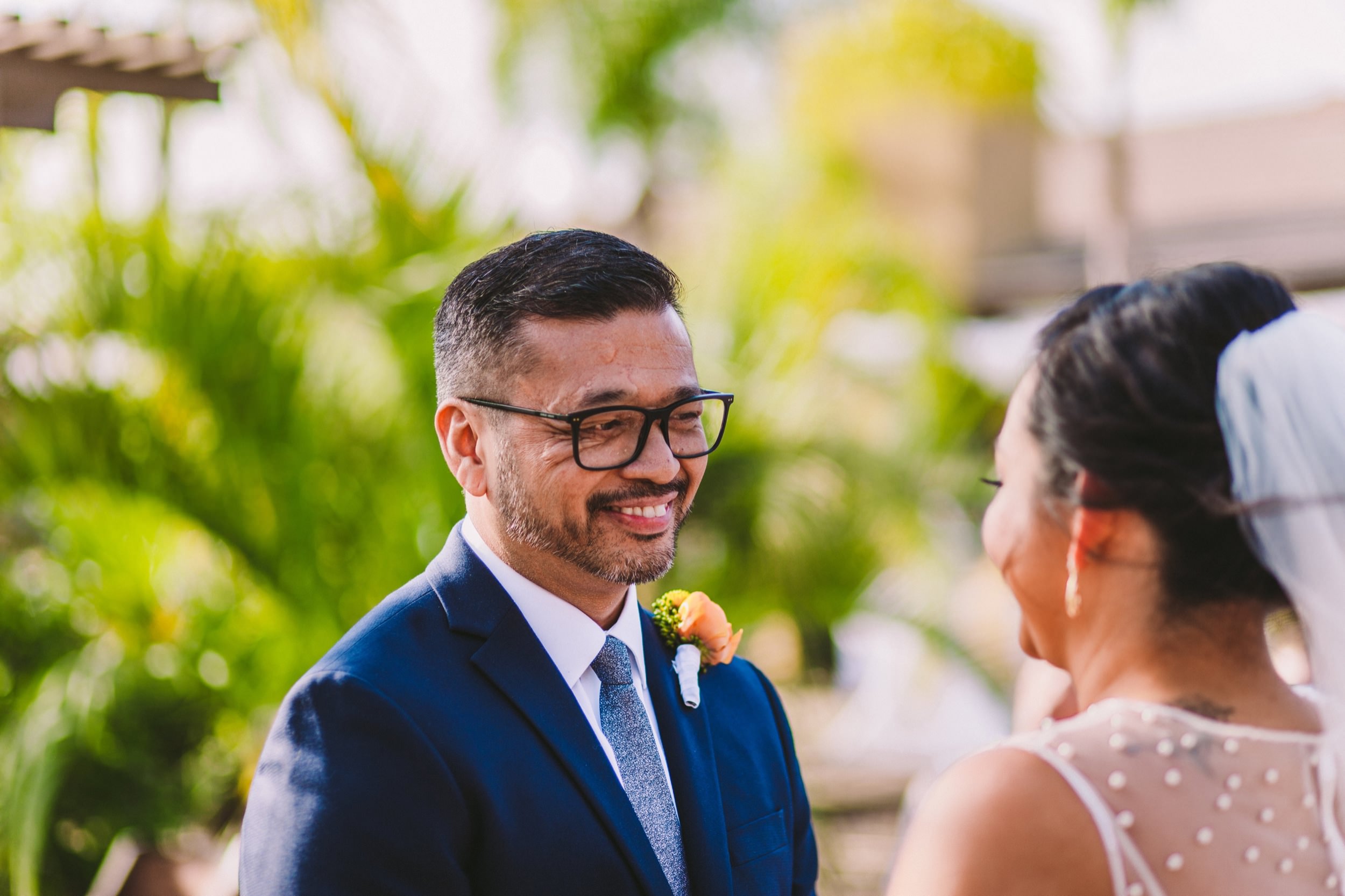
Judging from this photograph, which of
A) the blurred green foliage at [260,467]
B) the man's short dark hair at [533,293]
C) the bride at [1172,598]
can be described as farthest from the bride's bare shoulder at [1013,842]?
the blurred green foliage at [260,467]

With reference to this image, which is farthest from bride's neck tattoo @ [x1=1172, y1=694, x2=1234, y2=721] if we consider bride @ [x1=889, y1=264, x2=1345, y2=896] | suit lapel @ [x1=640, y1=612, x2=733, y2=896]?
suit lapel @ [x1=640, y1=612, x2=733, y2=896]

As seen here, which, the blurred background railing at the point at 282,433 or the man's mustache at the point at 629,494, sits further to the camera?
the blurred background railing at the point at 282,433

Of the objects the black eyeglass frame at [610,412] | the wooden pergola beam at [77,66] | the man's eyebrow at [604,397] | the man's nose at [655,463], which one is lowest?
the man's nose at [655,463]

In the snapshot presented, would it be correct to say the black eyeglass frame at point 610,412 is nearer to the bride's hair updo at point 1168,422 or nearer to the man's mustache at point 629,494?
the man's mustache at point 629,494

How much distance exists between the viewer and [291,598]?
4484mm

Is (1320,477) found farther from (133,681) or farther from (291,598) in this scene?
(133,681)

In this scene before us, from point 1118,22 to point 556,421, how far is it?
9.35 m

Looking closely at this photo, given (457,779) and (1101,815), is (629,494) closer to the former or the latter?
(457,779)

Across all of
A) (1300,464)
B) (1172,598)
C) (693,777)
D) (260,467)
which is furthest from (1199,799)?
(260,467)

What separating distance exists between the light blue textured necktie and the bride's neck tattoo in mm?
778

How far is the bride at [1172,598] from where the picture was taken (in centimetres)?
136

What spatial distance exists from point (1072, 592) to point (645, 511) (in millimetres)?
677

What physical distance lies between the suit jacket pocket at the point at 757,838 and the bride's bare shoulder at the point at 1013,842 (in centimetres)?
56

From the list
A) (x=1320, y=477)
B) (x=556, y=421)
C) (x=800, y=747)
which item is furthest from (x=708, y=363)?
(x=1320, y=477)
